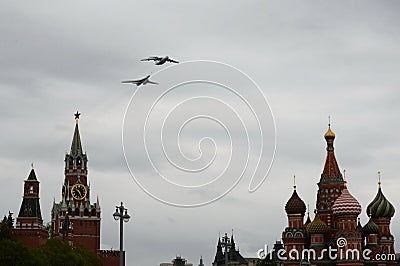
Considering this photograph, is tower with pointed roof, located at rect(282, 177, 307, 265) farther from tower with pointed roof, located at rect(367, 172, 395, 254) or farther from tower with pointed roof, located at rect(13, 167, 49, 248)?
tower with pointed roof, located at rect(13, 167, 49, 248)

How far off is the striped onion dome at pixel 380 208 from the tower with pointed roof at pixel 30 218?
46.9 metres

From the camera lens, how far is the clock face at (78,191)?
15625cm

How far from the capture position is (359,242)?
100812 mm

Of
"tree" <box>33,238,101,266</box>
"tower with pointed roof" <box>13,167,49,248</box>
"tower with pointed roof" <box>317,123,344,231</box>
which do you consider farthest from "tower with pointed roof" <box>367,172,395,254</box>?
"tower with pointed roof" <box>13,167,49,248</box>

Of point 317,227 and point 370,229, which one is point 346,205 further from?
point 370,229

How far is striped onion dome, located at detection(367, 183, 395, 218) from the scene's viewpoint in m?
110

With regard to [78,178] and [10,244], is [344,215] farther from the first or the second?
[78,178]

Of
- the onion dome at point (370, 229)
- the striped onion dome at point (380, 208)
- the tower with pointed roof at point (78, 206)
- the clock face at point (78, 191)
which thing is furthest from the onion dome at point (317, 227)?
the clock face at point (78, 191)

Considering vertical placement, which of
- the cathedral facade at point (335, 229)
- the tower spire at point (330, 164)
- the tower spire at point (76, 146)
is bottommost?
the cathedral facade at point (335, 229)

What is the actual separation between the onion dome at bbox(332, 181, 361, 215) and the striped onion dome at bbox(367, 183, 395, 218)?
8.93 meters

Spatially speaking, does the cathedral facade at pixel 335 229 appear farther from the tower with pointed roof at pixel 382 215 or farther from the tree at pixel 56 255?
the tree at pixel 56 255

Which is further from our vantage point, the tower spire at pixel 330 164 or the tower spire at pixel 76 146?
the tower spire at pixel 76 146

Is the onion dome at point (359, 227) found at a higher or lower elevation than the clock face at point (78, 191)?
lower

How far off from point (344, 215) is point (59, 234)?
207ft
